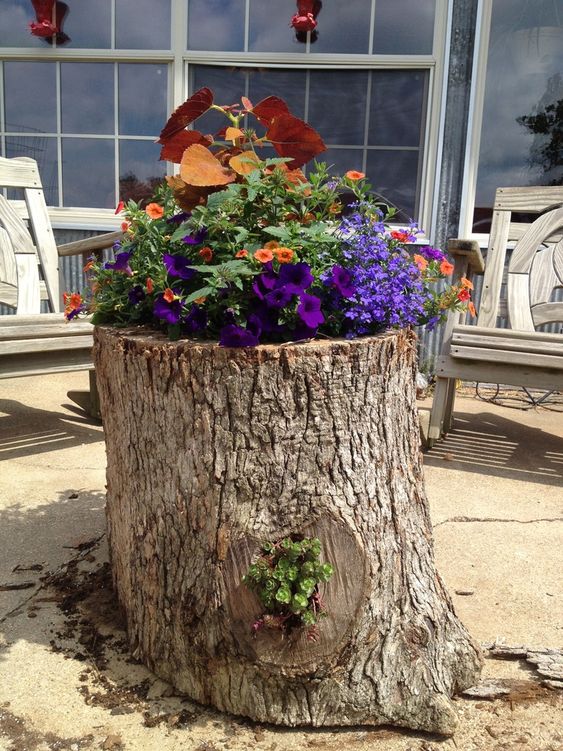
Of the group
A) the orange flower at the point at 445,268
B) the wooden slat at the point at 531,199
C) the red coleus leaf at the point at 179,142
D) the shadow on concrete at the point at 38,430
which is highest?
the wooden slat at the point at 531,199

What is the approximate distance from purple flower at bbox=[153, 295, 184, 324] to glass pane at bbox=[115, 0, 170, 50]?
366 cm

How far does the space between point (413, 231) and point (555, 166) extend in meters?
3.21

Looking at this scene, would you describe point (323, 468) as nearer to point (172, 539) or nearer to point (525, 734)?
point (172, 539)

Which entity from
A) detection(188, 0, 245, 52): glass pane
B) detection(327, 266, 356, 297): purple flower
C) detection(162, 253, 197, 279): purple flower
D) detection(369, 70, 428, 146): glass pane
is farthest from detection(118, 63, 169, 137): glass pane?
detection(327, 266, 356, 297): purple flower

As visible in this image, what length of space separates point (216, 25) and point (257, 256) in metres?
3.73

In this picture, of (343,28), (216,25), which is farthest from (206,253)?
(216,25)

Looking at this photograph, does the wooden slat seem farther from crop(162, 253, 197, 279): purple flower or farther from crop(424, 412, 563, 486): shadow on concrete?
crop(162, 253, 197, 279): purple flower

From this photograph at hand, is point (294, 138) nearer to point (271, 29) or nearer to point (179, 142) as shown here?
point (179, 142)

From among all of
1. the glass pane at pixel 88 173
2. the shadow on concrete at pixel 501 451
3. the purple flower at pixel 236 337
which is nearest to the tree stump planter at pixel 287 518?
the purple flower at pixel 236 337

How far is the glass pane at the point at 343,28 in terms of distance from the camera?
4.15 meters

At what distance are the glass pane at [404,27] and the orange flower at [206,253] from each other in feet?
11.3

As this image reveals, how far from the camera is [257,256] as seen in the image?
1.22 metres

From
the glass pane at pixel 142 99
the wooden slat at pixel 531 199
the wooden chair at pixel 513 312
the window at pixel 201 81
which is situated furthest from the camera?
the glass pane at pixel 142 99

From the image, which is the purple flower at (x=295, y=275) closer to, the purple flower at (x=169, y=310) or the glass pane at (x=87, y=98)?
the purple flower at (x=169, y=310)
